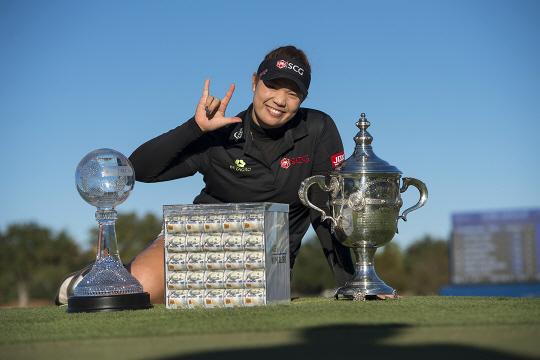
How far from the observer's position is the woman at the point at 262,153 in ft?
10.2

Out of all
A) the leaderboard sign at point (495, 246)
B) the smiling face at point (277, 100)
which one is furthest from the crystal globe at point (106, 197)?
the leaderboard sign at point (495, 246)

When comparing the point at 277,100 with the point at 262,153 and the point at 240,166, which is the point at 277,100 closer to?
the point at 262,153

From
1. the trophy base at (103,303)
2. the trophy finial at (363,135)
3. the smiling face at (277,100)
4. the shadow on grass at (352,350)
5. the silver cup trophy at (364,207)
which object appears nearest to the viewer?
the shadow on grass at (352,350)

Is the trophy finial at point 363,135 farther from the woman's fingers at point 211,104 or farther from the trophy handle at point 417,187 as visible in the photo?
the woman's fingers at point 211,104

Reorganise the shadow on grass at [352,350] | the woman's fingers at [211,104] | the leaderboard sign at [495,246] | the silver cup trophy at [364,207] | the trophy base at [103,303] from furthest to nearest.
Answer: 1. the leaderboard sign at [495,246]
2. the woman's fingers at [211,104]
3. the silver cup trophy at [364,207]
4. the trophy base at [103,303]
5. the shadow on grass at [352,350]

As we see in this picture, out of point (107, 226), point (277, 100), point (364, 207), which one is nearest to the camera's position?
point (364, 207)

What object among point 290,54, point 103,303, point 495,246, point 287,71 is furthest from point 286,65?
point 495,246

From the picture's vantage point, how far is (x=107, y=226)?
2.85 metres

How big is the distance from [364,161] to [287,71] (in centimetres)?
69

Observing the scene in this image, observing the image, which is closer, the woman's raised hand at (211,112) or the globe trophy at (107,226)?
the globe trophy at (107,226)

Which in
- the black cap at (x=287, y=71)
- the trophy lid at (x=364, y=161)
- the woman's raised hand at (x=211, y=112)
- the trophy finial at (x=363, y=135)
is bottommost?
the trophy lid at (x=364, y=161)

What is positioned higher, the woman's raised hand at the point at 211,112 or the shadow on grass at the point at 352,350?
the woman's raised hand at the point at 211,112

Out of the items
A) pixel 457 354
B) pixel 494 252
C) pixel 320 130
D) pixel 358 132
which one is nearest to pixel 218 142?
pixel 320 130

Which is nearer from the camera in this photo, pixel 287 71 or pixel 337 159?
pixel 287 71
